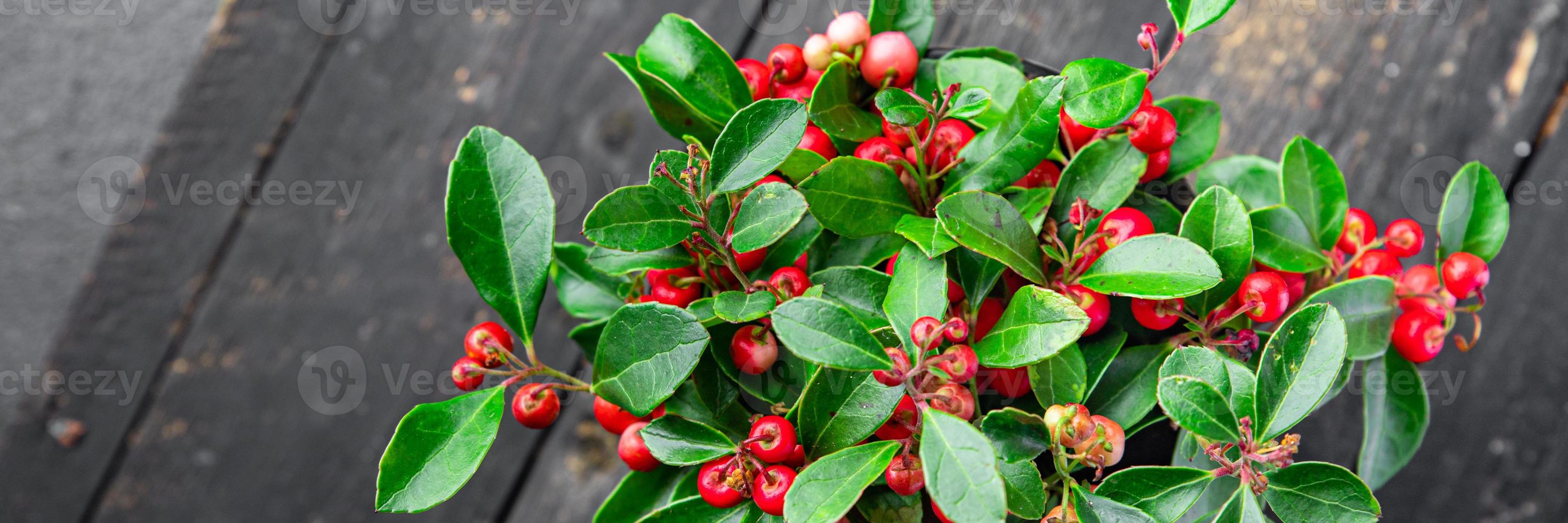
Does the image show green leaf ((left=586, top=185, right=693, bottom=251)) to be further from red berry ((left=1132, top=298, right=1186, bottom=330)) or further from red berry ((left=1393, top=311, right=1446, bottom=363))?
red berry ((left=1393, top=311, right=1446, bottom=363))

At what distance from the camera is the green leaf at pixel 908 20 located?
1.84 feet

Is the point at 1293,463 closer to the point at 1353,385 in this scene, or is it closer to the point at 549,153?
the point at 1353,385

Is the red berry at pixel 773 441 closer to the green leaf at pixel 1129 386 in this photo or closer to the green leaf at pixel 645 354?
the green leaf at pixel 645 354

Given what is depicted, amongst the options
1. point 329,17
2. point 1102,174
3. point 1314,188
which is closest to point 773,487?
point 1102,174

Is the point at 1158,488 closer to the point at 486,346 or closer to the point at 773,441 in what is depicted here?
the point at 773,441

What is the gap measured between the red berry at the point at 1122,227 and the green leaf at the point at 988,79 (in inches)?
3.4

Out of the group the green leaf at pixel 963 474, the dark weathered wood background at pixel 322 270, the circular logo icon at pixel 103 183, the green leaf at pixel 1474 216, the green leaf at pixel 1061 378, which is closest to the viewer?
the green leaf at pixel 963 474

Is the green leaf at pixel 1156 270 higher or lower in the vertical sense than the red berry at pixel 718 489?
higher

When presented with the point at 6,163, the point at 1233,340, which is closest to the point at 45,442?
the point at 6,163

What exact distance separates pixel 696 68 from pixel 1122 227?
24 cm

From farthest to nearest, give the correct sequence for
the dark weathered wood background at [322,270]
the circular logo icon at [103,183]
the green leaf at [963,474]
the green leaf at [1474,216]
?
the circular logo icon at [103,183] → the dark weathered wood background at [322,270] → the green leaf at [1474,216] → the green leaf at [963,474]

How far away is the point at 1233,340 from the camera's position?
0.49 meters

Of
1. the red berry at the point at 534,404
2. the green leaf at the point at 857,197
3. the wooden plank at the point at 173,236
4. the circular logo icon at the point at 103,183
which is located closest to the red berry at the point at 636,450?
the red berry at the point at 534,404

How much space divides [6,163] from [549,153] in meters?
1.21
